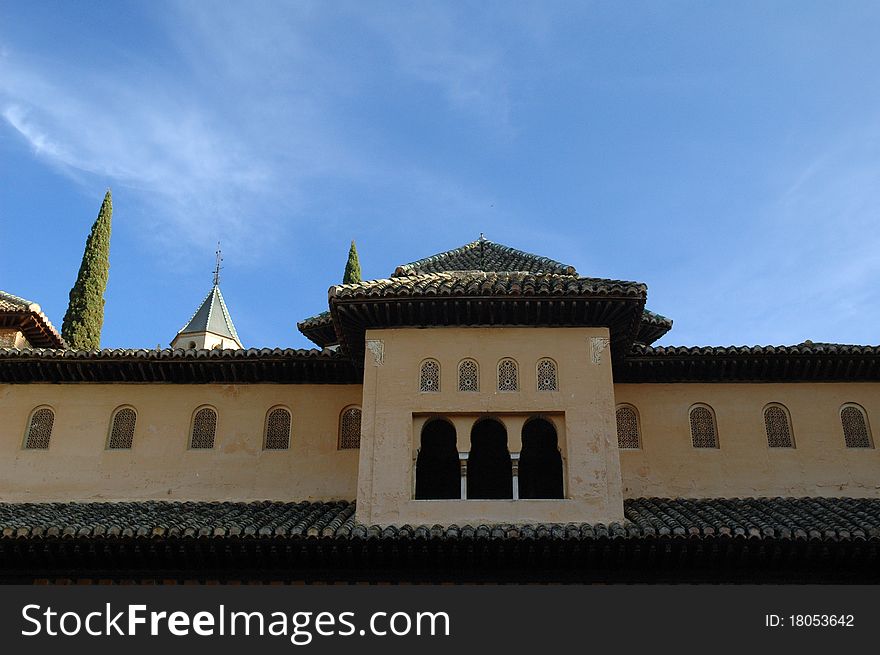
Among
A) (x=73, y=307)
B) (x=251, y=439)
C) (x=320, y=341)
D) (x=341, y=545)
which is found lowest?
(x=341, y=545)

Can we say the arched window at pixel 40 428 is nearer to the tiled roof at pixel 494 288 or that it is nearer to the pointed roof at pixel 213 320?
the tiled roof at pixel 494 288

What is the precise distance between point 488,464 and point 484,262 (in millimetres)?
3935

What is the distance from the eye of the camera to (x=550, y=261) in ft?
53.5

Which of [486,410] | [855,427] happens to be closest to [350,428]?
[486,410]

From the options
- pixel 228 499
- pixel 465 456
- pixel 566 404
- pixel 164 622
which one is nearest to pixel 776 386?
pixel 566 404

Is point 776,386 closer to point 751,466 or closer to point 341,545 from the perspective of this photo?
point 751,466

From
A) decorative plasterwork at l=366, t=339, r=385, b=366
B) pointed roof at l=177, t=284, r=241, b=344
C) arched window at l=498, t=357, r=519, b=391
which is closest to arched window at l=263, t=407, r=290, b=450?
decorative plasterwork at l=366, t=339, r=385, b=366

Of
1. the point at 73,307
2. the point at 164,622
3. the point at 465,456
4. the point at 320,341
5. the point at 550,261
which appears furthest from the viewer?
the point at 73,307

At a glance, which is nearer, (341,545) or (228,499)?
(341,545)

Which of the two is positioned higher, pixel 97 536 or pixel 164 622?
pixel 97 536

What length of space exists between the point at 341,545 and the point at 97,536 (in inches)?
119

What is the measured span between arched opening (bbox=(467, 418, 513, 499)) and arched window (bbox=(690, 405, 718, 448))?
118 inches

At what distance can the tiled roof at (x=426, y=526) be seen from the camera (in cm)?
1115

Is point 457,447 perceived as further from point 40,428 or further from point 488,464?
point 40,428
